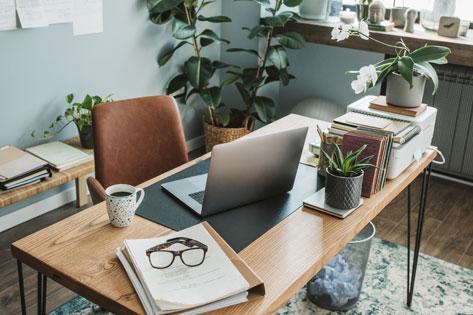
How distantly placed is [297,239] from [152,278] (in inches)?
17.4

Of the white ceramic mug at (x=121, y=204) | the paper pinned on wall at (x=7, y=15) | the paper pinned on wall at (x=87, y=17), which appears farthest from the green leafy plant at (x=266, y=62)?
the white ceramic mug at (x=121, y=204)

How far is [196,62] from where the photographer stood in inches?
142

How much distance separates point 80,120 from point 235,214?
64.6 inches

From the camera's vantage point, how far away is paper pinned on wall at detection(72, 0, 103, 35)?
2.95 metres

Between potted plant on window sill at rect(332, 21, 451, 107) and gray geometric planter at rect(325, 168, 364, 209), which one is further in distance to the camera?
potted plant on window sill at rect(332, 21, 451, 107)

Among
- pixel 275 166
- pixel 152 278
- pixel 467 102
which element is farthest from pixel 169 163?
pixel 467 102

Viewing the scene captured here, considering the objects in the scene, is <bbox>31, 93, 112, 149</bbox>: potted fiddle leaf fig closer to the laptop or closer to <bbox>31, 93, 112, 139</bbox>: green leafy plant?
<bbox>31, 93, 112, 139</bbox>: green leafy plant

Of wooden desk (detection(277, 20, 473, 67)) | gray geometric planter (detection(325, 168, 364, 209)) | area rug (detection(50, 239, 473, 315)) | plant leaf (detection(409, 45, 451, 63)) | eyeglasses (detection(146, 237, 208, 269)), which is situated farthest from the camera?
wooden desk (detection(277, 20, 473, 67))

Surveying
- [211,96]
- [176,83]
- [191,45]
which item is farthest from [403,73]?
[191,45]

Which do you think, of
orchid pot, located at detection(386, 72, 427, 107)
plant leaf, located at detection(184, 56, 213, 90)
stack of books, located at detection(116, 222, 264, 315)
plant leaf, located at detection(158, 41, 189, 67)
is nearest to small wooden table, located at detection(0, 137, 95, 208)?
plant leaf, located at detection(158, 41, 189, 67)

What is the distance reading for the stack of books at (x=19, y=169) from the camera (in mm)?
2496

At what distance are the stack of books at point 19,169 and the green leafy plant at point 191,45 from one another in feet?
3.88

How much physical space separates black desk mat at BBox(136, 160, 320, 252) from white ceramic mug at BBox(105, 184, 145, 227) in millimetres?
83

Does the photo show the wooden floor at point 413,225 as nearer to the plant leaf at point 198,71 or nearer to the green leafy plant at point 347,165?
the plant leaf at point 198,71
